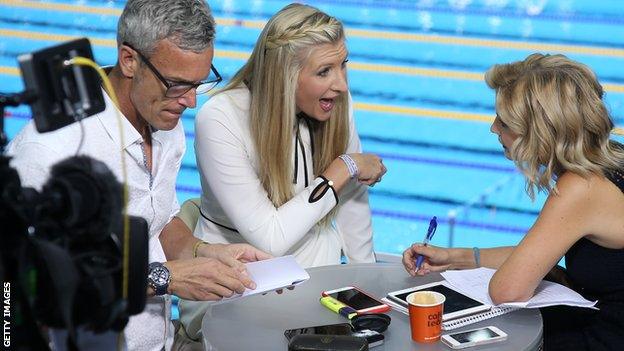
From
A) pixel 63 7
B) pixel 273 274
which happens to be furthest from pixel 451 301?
pixel 63 7

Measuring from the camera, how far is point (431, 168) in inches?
233

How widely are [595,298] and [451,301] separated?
1.61 feet

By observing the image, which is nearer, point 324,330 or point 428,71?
point 324,330

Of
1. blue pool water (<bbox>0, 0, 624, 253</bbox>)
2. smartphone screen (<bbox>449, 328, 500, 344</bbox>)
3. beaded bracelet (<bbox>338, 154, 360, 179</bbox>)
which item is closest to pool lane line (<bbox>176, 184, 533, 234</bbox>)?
blue pool water (<bbox>0, 0, 624, 253</bbox>)

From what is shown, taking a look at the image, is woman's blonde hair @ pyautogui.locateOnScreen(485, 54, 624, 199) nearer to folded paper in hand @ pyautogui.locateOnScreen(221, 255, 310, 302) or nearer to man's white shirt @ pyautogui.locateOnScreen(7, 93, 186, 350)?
folded paper in hand @ pyautogui.locateOnScreen(221, 255, 310, 302)

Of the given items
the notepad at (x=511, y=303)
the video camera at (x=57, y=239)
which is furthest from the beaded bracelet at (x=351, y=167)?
the video camera at (x=57, y=239)

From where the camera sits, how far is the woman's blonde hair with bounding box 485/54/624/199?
9.07 ft

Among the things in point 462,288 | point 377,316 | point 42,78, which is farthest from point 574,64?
point 42,78

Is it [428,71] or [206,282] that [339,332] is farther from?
[428,71]

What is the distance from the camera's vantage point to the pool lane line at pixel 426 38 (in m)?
7.21

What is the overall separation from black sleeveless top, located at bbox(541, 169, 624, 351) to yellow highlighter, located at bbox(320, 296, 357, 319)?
2.25 ft

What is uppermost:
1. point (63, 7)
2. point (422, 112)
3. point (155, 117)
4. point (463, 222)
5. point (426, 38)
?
point (155, 117)

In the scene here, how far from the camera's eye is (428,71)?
7.17m

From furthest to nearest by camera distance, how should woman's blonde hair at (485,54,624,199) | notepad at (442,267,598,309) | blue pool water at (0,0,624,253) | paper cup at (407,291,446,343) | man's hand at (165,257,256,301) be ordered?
1. blue pool water at (0,0,624,253)
2. woman's blonde hair at (485,54,624,199)
3. notepad at (442,267,598,309)
4. man's hand at (165,257,256,301)
5. paper cup at (407,291,446,343)
